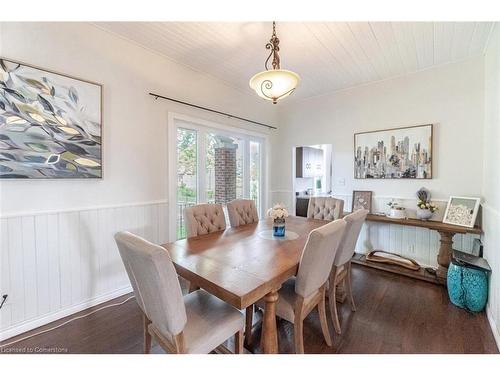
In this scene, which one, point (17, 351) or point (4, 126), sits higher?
point (4, 126)

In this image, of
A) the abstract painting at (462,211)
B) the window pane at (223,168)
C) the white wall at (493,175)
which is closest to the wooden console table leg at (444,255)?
the abstract painting at (462,211)

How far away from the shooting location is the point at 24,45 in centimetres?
178

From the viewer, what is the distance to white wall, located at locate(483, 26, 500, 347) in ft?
5.97

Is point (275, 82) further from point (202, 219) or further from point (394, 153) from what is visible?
point (394, 153)

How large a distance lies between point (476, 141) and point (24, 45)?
15.2ft

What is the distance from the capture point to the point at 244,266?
54.7 inches

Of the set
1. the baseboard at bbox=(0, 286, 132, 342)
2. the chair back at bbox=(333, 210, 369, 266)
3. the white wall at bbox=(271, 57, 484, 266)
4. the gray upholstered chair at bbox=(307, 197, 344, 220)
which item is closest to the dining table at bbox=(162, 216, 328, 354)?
the chair back at bbox=(333, 210, 369, 266)

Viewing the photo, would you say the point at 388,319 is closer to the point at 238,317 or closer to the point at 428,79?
→ the point at 238,317

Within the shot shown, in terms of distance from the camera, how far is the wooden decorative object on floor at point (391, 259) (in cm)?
292

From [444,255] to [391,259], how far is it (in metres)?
0.59

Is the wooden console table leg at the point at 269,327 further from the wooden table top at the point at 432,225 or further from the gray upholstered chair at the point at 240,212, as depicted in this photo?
the wooden table top at the point at 432,225

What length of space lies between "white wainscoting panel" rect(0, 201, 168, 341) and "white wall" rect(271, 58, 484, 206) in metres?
3.14

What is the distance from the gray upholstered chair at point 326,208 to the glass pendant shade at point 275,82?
1.58 m
